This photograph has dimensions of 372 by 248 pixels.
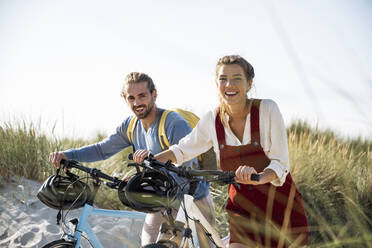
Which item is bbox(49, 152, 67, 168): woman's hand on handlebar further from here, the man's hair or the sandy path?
the sandy path

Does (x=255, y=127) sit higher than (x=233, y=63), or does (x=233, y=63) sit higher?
(x=233, y=63)

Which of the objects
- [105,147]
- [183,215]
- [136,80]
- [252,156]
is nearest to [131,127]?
[105,147]

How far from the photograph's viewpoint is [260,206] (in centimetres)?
274

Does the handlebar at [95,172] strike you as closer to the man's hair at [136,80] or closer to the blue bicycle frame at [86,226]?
the blue bicycle frame at [86,226]

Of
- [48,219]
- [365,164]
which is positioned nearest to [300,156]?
[365,164]

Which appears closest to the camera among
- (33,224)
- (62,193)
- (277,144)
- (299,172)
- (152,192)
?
(152,192)

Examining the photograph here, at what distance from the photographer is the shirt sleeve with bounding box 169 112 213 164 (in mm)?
2904

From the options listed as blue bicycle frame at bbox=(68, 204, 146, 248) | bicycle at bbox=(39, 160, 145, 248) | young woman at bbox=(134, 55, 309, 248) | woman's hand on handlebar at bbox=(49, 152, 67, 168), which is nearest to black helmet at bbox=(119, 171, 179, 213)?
bicycle at bbox=(39, 160, 145, 248)

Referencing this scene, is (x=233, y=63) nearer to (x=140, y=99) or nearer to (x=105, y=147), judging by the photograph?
(x=140, y=99)

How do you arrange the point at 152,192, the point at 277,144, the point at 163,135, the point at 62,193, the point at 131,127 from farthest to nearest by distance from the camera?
the point at 131,127 → the point at 163,135 → the point at 62,193 → the point at 277,144 → the point at 152,192

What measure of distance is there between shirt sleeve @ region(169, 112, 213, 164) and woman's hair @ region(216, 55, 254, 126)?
0.41 feet

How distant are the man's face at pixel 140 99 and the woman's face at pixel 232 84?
921 mm

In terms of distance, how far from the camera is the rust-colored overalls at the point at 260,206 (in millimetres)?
2699

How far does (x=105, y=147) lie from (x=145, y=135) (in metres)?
0.44
